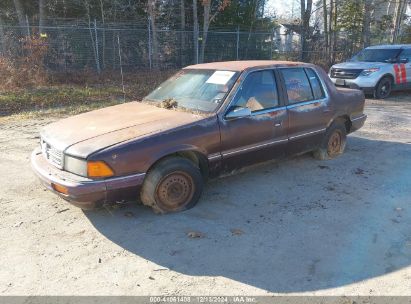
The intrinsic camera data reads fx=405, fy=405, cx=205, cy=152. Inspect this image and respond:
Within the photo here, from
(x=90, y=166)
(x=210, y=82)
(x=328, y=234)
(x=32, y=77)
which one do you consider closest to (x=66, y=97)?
(x=32, y=77)

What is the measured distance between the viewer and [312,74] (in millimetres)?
5824

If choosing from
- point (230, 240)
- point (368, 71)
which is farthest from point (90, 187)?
point (368, 71)

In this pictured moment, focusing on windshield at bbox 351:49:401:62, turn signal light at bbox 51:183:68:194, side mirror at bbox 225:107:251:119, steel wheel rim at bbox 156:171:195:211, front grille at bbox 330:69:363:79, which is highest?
windshield at bbox 351:49:401:62

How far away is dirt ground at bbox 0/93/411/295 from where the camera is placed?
321cm

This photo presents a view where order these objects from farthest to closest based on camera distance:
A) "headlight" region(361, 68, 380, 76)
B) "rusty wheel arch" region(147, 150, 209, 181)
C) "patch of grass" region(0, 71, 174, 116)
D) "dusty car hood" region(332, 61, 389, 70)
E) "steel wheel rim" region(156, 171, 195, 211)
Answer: "dusty car hood" region(332, 61, 389, 70), "headlight" region(361, 68, 380, 76), "patch of grass" region(0, 71, 174, 116), "rusty wheel arch" region(147, 150, 209, 181), "steel wheel rim" region(156, 171, 195, 211)

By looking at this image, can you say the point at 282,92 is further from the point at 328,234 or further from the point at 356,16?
the point at 356,16

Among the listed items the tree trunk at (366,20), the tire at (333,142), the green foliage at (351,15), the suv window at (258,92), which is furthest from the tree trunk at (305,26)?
the suv window at (258,92)

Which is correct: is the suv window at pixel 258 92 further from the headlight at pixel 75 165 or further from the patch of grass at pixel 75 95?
the patch of grass at pixel 75 95

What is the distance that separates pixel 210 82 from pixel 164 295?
279cm

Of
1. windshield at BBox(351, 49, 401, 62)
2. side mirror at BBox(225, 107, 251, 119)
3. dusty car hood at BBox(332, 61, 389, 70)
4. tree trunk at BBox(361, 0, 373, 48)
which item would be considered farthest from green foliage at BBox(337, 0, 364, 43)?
side mirror at BBox(225, 107, 251, 119)

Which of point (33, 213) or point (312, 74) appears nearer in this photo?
point (33, 213)

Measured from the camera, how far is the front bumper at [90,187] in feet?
12.4

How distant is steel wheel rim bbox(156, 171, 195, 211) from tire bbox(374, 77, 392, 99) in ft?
33.9

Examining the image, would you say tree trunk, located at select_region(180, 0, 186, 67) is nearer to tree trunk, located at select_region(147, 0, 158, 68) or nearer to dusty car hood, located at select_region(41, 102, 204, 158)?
tree trunk, located at select_region(147, 0, 158, 68)
